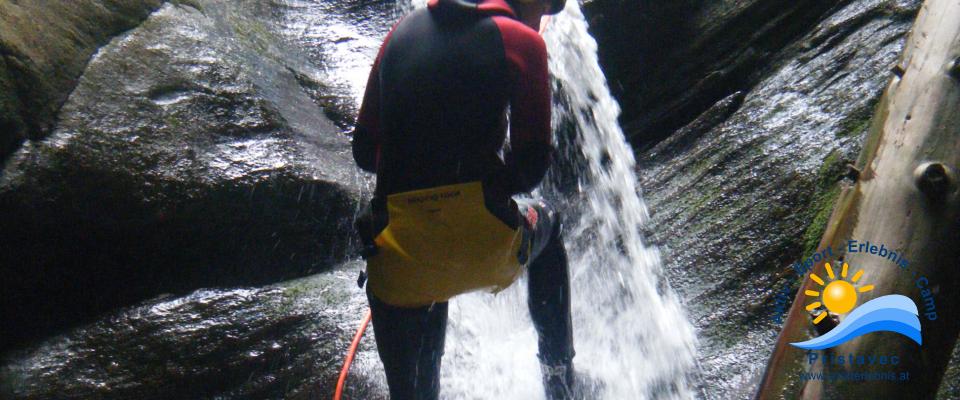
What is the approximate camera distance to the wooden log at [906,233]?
1.95m

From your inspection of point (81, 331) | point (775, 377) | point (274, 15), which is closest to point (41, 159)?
point (81, 331)

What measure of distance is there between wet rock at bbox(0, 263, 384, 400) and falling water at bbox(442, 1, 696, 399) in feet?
2.41

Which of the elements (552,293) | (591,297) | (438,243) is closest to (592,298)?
(591,297)

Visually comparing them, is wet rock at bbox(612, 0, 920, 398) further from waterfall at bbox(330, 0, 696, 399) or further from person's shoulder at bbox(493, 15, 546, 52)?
person's shoulder at bbox(493, 15, 546, 52)

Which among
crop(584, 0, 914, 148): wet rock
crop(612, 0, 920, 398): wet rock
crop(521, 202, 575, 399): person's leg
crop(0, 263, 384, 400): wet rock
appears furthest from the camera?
crop(584, 0, 914, 148): wet rock

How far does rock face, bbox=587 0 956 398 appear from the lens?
138 inches

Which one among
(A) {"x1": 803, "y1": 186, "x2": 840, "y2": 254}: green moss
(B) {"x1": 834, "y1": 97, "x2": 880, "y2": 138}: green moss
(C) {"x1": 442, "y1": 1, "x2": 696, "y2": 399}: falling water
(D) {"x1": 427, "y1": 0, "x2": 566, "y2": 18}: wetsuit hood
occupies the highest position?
(D) {"x1": 427, "y1": 0, "x2": 566, "y2": 18}: wetsuit hood

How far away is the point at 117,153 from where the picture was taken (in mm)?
3863

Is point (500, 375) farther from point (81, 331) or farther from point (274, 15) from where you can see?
point (274, 15)

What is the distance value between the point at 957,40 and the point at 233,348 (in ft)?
12.7

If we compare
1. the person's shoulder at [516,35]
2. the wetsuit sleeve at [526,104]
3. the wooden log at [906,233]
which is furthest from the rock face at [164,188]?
the wooden log at [906,233]

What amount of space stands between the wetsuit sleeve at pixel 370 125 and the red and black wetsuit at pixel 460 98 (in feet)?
0.26

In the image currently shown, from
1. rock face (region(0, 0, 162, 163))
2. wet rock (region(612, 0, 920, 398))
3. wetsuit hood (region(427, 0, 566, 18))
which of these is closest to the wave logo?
wet rock (region(612, 0, 920, 398))

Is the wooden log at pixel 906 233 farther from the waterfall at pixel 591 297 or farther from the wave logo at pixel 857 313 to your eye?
the waterfall at pixel 591 297
